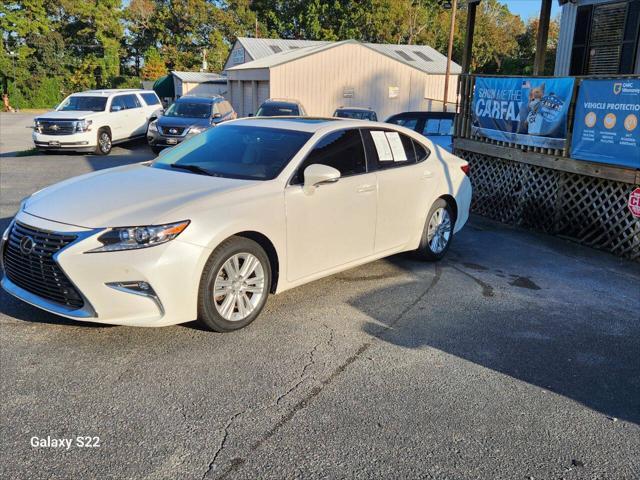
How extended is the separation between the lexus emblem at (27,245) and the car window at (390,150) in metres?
3.09

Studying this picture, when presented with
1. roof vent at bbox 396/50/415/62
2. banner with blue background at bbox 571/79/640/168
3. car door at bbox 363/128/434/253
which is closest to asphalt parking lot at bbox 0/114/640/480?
car door at bbox 363/128/434/253

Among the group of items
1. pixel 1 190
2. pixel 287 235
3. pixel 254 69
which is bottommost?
pixel 1 190

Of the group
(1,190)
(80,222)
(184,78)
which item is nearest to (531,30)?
(184,78)

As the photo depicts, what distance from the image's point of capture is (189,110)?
1792cm

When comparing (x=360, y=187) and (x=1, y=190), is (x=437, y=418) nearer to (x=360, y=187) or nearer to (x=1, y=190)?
(x=360, y=187)

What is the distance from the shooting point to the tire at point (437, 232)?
671 centimetres

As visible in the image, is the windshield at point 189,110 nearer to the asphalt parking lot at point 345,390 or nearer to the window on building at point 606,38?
the window on building at point 606,38

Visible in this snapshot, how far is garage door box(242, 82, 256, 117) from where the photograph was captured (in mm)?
33219

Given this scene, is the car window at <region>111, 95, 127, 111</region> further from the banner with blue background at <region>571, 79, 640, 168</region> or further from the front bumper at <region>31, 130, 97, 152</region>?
the banner with blue background at <region>571, 79, 640, 168</region>

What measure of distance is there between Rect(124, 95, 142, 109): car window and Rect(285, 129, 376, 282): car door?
15.4 m

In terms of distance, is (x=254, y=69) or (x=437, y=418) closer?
(x=437, y=418)

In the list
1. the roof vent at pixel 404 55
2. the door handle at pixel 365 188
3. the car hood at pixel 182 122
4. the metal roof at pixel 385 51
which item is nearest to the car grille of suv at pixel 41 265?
the door handle at pixel 365 188

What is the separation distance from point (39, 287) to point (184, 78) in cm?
4069

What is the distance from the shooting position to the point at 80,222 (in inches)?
168
